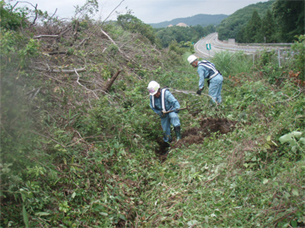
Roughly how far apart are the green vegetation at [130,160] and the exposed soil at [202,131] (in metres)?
0.03

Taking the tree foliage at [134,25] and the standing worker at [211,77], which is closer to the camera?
the standing worker at [211,77]

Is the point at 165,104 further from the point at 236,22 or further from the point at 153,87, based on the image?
the point at 236,22

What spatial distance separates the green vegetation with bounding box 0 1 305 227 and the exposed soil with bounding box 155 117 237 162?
3cm

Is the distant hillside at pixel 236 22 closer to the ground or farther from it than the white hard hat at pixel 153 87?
farther from it

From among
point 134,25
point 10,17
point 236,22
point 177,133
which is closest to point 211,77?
point 177,133

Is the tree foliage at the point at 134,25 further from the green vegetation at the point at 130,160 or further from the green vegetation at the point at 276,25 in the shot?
the green vegetation at the point at 276,25

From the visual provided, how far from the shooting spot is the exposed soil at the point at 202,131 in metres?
5.59

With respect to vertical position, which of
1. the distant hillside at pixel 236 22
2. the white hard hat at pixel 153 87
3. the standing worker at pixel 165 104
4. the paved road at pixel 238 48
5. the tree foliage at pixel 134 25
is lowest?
the standing worker at pixel 165 104

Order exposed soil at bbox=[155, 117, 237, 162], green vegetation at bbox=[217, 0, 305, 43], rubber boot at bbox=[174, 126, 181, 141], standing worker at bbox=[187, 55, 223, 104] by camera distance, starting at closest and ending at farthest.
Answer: exposed soil at bbox=[155, 117, 237, 162]
rubber boot at bbox=[174, 126, 181, 141]
standing worker at bbox=[187, 55, 223, 104]
green vegetation at bbox=[217, 0, 305, 43]

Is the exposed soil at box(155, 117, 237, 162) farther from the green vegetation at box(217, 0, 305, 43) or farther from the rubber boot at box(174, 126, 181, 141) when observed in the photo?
the green vegetation at box(217, 0, 305, 43)

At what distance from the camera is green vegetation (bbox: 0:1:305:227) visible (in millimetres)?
3238

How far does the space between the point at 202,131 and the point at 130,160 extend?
6.31 ft

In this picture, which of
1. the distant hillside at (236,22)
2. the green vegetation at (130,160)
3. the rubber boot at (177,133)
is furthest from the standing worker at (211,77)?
the distant hillside at (236,22)

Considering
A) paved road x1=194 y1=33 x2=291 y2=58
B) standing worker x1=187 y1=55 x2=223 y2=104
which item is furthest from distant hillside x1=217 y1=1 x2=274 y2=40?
standing worker x1=187 y1=55 x2=223 y2=104
